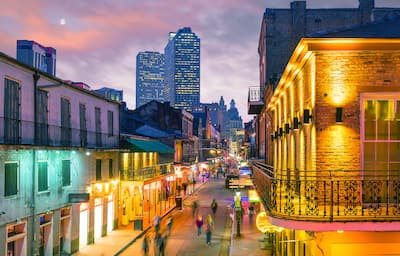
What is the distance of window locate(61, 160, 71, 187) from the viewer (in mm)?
24203

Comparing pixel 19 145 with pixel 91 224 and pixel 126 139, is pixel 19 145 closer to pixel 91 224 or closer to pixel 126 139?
pixel 91 224

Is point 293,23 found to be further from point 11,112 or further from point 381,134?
point 381,134

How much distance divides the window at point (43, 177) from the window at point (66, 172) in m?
1.98

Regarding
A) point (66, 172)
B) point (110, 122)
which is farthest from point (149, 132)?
point (66, 172)

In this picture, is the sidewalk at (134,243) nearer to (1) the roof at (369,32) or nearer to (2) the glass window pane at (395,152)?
(2) the glass window pane at (395,152)

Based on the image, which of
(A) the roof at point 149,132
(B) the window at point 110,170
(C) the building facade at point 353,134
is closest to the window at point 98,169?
(B) the window at point 110,170

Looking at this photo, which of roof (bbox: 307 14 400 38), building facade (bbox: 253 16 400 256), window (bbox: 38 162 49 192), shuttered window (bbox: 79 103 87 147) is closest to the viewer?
building facade (bbox: 253 16 400 256)

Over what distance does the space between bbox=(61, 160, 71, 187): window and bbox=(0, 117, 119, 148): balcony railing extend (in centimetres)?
89

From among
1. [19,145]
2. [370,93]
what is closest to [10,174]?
[19,145]

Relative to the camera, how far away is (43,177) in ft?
71.5

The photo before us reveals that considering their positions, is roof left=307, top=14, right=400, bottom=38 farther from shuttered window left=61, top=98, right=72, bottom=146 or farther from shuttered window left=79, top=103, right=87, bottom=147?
shuttered window left=79, top=103, right=87, bottom=147

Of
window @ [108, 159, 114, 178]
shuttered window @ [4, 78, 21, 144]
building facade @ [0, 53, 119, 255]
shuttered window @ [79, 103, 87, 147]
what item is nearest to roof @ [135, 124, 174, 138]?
window @ [108, 159, 114, 178]

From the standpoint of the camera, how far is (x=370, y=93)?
10617 millimetres

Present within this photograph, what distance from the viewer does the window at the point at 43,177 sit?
70.1 ft
